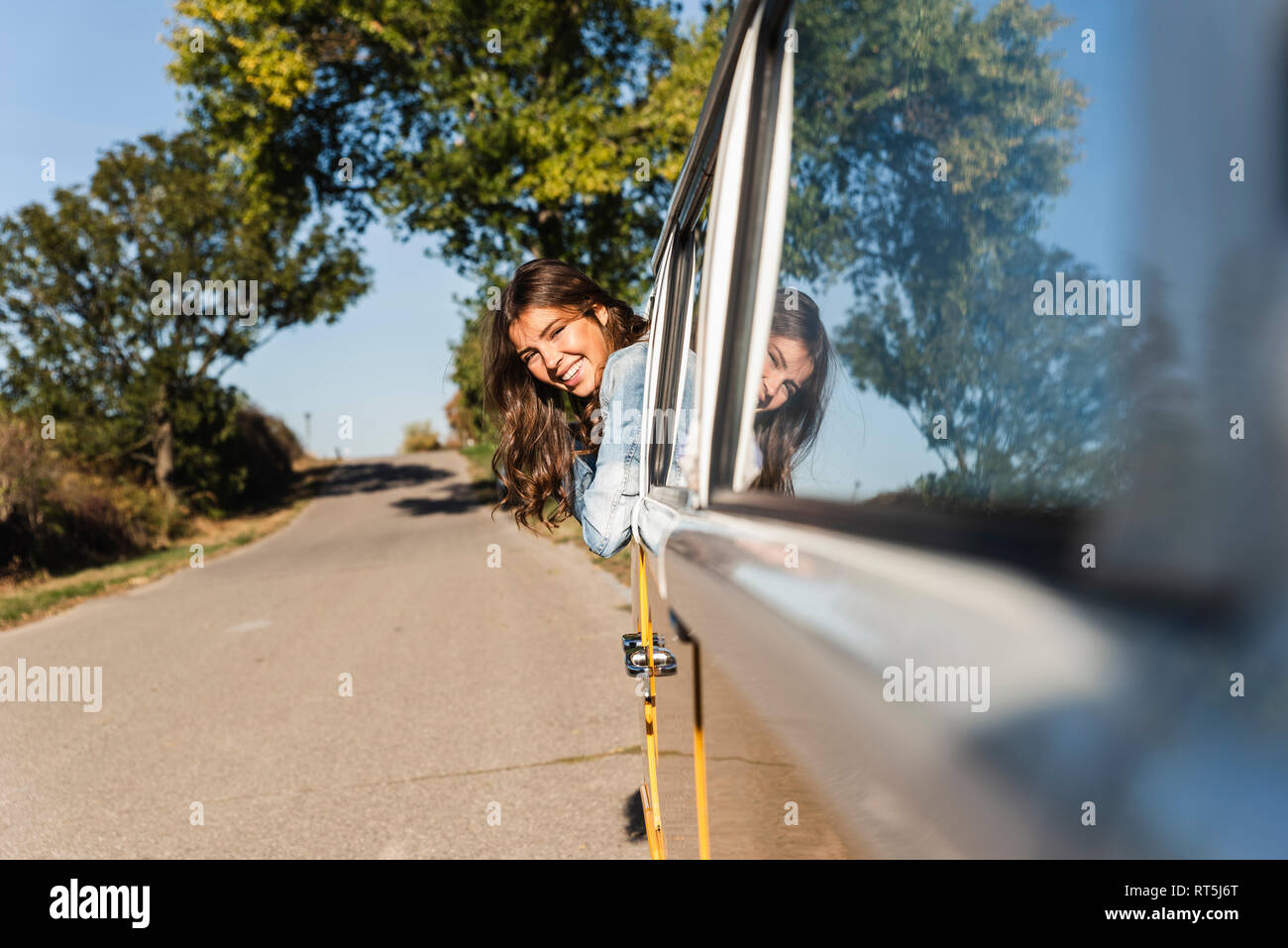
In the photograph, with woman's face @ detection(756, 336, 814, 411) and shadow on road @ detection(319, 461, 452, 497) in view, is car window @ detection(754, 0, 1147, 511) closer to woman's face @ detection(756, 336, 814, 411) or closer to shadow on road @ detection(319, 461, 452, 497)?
woman's face @ detection(756, 336, 814, 411)

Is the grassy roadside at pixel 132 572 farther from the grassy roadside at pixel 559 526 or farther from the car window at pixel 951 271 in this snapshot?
the car window at pixel 951 271

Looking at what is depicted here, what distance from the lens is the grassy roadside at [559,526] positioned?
1071 cm

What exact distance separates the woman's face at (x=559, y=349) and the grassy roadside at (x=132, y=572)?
9470mm

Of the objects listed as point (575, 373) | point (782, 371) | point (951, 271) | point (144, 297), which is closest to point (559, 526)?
point (575, 373)

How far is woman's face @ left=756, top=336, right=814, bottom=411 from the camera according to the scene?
1230 mm

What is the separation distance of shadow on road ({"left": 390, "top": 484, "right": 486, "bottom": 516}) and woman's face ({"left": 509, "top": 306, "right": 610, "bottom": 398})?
1766 centimetres

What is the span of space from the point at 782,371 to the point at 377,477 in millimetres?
31952

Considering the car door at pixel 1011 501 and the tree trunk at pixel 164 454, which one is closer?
the car door at pixel 1011 501

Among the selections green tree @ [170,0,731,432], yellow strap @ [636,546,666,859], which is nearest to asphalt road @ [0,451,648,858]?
yellow strap @ [636,546,666,859]

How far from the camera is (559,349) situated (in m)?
2.83

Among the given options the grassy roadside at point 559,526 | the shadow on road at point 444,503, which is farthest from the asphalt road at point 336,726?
the shadow on road at point 444,503

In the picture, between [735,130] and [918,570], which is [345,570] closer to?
[735,130]
